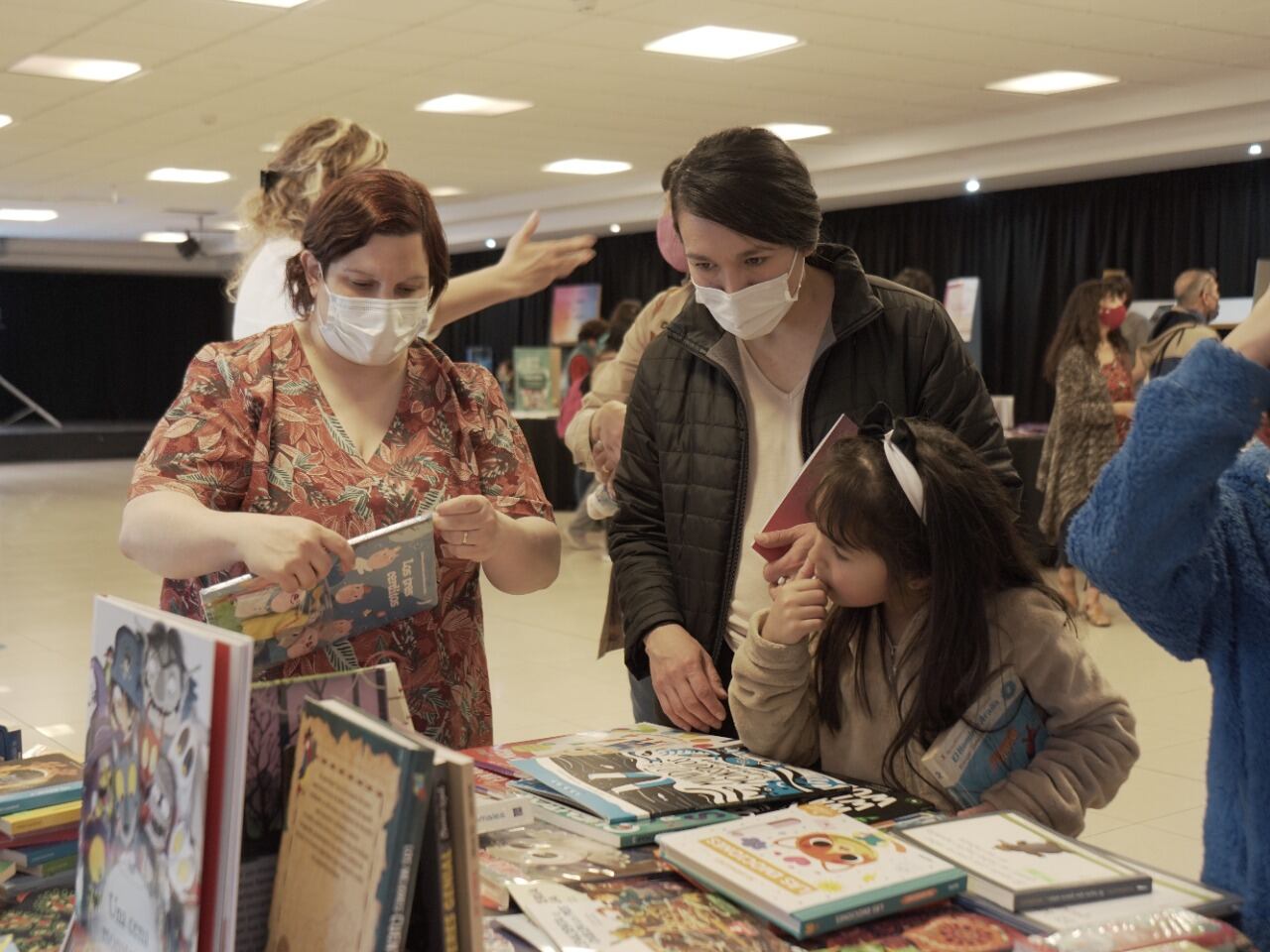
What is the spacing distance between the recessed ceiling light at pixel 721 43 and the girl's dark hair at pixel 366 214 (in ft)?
19.5

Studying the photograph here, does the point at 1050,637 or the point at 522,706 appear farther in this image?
the point at 522,706

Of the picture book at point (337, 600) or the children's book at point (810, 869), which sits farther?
the picture book at point (337, 600)

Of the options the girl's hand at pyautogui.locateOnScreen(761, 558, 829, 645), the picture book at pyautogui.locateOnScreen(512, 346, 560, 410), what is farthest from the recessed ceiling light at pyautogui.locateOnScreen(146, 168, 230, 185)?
the girl's hand at pyautogui.locateOnScreen(761, 558, 829, 645)

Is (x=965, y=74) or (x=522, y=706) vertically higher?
(x=965, y=74)

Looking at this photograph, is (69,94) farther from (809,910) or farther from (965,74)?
(809,910)

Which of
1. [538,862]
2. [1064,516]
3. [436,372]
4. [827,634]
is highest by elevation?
[436,372]

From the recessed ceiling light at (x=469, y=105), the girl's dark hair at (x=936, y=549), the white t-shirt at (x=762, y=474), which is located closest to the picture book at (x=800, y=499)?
the girl's dark hair at (x=936, y=549)

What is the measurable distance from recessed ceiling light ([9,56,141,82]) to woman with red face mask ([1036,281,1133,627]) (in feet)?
18.8

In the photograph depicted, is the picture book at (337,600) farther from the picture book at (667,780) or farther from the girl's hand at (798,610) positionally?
the girl's hand at (798,610)

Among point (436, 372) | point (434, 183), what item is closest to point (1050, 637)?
point (436, 372)

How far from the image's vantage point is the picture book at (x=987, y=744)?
1651mm

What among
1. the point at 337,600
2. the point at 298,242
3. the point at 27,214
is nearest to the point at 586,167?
the point at 27,214

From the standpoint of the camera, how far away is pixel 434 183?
14562 millimetres

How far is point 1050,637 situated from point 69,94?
30.9 feet
